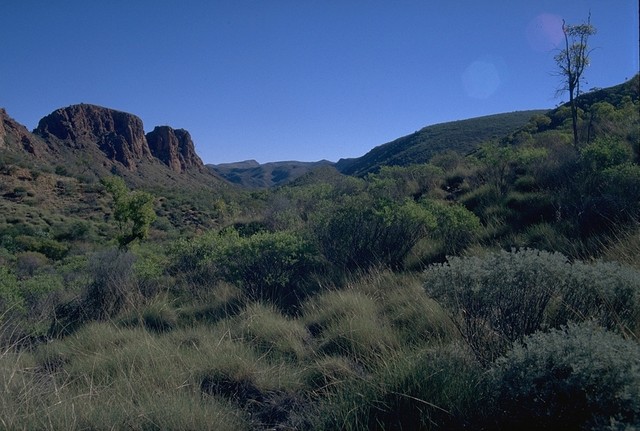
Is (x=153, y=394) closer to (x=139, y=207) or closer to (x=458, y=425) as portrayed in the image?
(x=458, y=425)

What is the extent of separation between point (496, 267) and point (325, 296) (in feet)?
10.1

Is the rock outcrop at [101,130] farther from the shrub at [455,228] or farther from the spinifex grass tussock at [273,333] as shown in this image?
the spinifex grass tussock at [273,333]

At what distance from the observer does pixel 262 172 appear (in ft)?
527

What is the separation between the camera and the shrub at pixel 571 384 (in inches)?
78.7

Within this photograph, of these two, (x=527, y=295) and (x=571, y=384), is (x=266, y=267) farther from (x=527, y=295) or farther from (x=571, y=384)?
(x=571, y=384)

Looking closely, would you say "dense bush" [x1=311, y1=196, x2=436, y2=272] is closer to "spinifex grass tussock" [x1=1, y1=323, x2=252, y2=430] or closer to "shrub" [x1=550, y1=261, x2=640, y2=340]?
"spinifex grass tussock" [x1=1, y1=323, x2=252, y2=430]

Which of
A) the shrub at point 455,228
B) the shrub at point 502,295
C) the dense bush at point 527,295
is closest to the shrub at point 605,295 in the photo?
the dense bush at point 527,295

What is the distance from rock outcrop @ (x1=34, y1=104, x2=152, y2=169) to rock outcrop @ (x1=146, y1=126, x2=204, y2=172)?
6.15 m

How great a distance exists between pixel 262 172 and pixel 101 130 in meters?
62.3

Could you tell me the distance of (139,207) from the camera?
28797mm

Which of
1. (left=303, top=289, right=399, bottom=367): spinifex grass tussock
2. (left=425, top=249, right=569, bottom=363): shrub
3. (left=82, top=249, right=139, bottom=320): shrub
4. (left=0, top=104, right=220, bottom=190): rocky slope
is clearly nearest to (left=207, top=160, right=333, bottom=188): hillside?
(left=0, top=104, right=220, bottom=190): rocky slope

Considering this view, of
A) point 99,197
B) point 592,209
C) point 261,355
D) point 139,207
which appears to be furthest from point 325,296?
point 99,197

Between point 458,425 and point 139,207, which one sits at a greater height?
point 139,207

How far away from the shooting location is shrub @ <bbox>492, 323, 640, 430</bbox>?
78.7 inches
